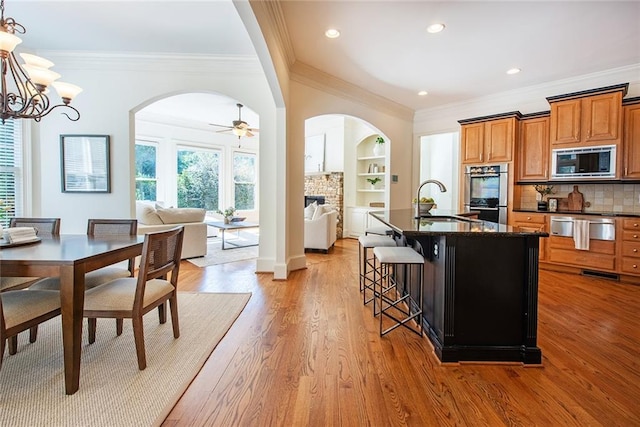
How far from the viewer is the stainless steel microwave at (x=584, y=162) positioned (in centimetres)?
400

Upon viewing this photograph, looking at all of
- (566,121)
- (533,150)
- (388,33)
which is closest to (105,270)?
(388,33)

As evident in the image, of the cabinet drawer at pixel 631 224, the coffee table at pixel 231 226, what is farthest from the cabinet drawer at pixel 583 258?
the coffee table at pixel 231 226

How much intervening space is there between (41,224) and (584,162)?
251 inches

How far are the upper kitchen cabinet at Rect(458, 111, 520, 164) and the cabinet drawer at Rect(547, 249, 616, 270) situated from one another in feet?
5.15

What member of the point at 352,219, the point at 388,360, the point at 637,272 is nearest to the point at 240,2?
the point at 388,360

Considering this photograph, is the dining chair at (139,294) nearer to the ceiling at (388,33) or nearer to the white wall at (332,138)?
the ceiling at (388,33)

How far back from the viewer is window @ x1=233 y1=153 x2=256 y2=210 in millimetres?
9305

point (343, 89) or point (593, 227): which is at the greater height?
point (343, 89)

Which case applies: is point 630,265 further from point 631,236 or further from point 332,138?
point 332,138

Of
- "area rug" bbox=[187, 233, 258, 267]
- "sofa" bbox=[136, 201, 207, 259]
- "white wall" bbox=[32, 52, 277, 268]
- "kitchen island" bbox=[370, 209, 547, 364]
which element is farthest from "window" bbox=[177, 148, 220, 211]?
"kitchen island" bbox=[370, 209, 547, 364]

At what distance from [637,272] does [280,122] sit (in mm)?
4913

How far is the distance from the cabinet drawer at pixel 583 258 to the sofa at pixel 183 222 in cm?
549

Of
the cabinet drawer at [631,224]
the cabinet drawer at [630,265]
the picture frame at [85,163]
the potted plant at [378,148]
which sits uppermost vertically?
the potted plant at [378,148]

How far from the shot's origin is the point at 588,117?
163 inches
